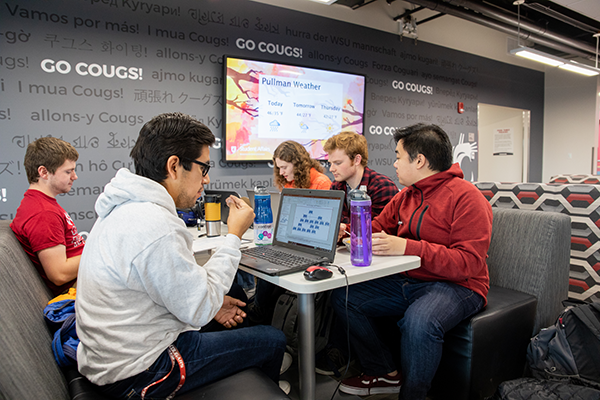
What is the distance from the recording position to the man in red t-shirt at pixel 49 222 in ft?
5.14

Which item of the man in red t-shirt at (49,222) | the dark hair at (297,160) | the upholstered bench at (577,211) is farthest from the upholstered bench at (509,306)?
the man in red t-shirt at (49,222)

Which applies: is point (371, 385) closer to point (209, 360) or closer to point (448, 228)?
point (448, 228)

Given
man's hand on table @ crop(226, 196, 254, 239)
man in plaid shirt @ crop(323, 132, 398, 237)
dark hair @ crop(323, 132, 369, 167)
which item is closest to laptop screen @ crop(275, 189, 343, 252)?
man's hand on table @ crop(226, 196, 254, 239)

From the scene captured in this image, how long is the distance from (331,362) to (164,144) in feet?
5.02

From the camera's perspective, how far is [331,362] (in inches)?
81.4

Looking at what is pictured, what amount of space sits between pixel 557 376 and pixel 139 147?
1.94 m

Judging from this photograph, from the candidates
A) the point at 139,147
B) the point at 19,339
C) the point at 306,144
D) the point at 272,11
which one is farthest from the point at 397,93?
the point at 19,339

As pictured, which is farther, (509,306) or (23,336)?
(509,306)

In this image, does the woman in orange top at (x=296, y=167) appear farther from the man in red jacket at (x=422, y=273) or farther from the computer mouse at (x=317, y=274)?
the computer mouse at (x=317, y=274)

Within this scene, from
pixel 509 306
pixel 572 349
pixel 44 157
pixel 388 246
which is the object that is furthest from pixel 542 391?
pixel 44 157

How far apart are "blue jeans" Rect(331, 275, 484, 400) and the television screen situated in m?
2.28

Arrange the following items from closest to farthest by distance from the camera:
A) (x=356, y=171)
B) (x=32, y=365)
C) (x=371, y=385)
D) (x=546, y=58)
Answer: (x=32, y=365), (x=371, y=385), (x=356, y=171), (x=546, y=58)

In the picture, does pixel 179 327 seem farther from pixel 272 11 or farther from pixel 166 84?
pixel 272 11

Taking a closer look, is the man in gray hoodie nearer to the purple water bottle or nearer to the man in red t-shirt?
the purple water bottle
